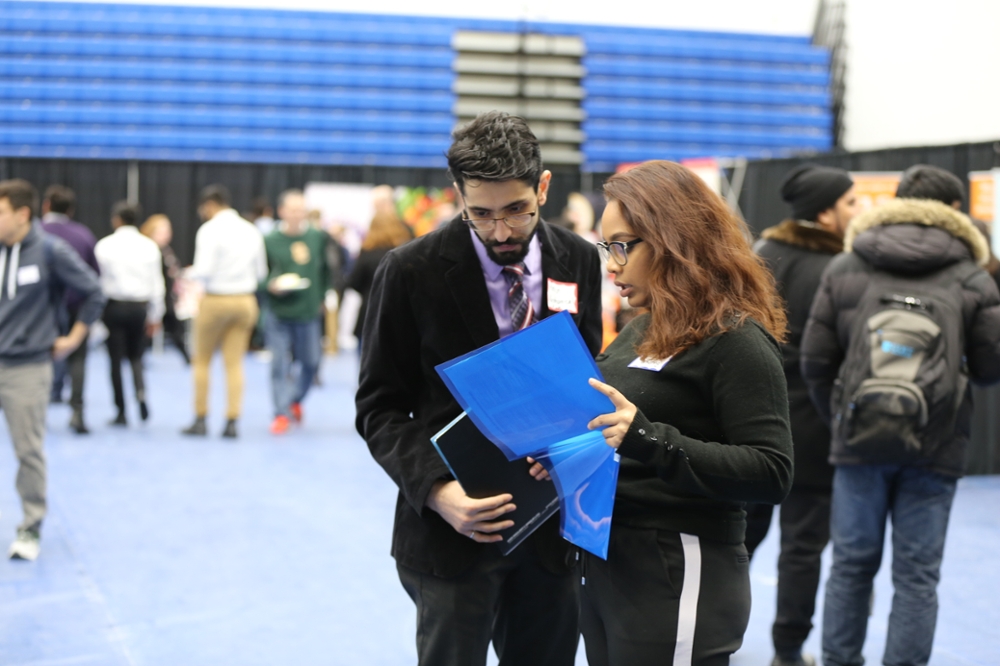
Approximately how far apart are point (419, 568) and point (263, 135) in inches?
506

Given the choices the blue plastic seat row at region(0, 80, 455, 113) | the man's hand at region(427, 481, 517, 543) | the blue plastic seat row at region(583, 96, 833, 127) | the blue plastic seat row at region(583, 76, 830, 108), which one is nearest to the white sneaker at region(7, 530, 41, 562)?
the man's hand at region(427, 481, 517, 543)

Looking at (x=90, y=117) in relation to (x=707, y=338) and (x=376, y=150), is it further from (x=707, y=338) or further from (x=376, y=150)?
(x=707, y=338)

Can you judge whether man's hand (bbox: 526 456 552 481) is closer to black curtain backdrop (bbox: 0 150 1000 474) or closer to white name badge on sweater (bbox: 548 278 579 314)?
white name badge on sweater (bbox: 548 278 579 314)

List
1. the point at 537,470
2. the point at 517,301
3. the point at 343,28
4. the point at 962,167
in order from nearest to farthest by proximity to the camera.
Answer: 1. the point at 537,470
2. the point at 517,301
3. the point at 962,167
4. the point at 343,28

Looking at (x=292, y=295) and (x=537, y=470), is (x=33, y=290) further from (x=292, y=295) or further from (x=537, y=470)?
(x=537, y=470)

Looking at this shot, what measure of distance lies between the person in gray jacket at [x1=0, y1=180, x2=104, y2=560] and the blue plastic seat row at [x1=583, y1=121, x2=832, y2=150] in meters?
11.4

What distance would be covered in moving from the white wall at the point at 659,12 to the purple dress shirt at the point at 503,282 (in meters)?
13.8

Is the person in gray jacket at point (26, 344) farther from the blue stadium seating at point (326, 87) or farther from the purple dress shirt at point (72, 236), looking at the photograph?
the blue stadium seating at point (326, 87)

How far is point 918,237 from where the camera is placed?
2.53 m

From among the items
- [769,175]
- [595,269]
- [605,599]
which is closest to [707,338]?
[605,599]

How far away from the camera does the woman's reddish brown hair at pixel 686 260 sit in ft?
4.73

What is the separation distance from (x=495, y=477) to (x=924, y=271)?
1.53m

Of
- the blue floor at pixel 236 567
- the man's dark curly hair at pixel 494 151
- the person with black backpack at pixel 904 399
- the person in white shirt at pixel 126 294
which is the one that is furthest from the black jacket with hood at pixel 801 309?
the person in white shirt at pixel 126 294

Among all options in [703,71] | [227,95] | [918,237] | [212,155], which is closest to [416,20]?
[227,95]
